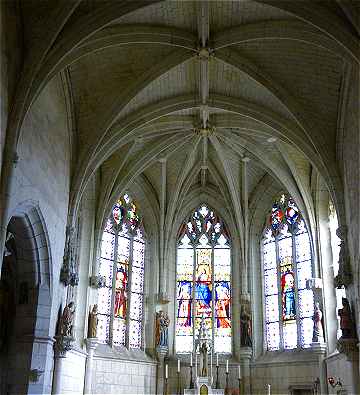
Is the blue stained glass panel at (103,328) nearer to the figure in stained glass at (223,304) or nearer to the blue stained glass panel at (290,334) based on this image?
→ the figure in stained glass at (223,304)

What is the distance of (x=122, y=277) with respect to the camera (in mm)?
23344

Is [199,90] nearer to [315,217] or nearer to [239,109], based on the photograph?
[239,109]

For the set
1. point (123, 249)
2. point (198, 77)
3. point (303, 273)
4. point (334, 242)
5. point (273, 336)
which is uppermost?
point (198, 77)

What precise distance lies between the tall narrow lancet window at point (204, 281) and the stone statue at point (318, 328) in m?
4.12

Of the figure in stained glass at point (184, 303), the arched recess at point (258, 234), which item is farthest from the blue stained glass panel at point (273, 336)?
the figure in stained glass at point (184, 303)

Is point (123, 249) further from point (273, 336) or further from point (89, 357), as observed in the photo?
point (273, 336)

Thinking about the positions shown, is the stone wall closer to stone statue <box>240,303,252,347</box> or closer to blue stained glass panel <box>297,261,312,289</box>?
stone statue <box>240,303,252,347</box>

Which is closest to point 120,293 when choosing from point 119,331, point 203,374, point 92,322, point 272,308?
point 119,331

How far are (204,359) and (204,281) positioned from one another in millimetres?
3986

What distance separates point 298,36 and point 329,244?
881 centimetres

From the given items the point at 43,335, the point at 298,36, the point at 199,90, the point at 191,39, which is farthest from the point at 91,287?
the point at 298,36

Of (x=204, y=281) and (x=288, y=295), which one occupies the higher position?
(x=204, y=281)

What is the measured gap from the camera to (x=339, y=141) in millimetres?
17453

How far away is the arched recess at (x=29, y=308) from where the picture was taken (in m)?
15.3
